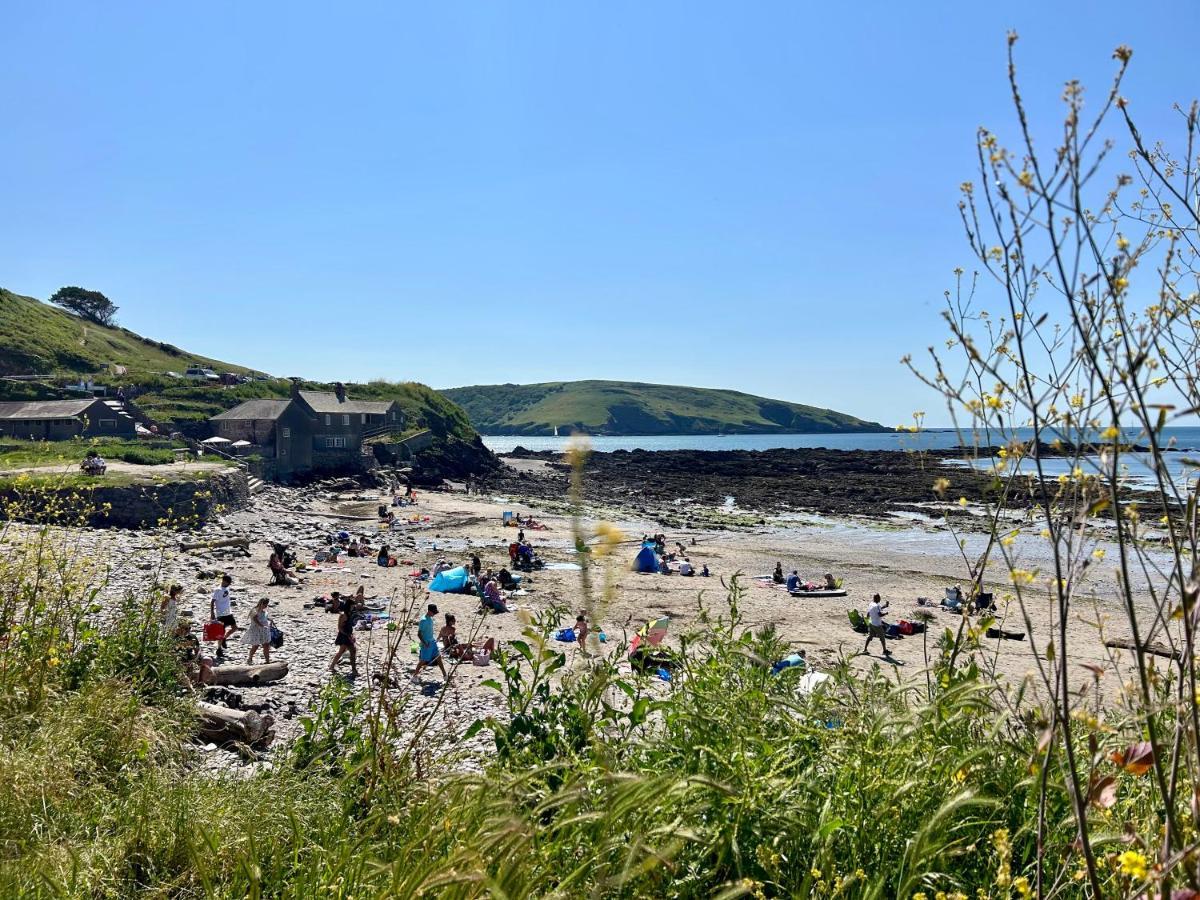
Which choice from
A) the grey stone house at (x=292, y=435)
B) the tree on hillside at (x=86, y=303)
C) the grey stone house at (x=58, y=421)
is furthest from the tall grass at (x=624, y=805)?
the tree on hillside at (x=86, y=303)

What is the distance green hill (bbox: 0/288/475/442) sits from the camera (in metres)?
59.6

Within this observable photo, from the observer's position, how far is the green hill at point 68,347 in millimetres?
68250

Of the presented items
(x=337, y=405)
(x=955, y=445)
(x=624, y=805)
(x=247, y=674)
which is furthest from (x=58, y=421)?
(x=624, y=805)

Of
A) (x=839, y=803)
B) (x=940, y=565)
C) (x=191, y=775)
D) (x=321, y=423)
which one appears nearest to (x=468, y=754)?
(x=191, y=775)

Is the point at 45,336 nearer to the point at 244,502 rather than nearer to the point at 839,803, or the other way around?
the point at 244,502

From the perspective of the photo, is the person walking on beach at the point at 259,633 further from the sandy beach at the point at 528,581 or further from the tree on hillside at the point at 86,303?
the tree on hillside at the point at 86,303

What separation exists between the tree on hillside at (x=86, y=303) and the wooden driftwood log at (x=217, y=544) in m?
99.8

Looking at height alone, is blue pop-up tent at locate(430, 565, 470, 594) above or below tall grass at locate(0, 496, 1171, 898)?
below

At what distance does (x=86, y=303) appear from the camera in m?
108

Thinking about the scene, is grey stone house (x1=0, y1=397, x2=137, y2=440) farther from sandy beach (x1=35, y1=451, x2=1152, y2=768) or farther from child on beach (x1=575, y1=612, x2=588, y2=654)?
child on beach (x1=575, y1=612, x2=588, y2=654)

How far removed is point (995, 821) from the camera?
267 cm

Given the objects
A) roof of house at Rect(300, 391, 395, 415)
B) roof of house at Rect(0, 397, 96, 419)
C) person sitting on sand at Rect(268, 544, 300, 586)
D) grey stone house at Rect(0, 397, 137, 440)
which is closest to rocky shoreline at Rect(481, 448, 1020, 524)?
roof of house at Rect(300, 391, 395, 415)

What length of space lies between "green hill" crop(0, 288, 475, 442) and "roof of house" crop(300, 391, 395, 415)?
3910mm

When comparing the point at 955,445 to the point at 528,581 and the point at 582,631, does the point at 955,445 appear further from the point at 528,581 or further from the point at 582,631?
the point at 528,581
